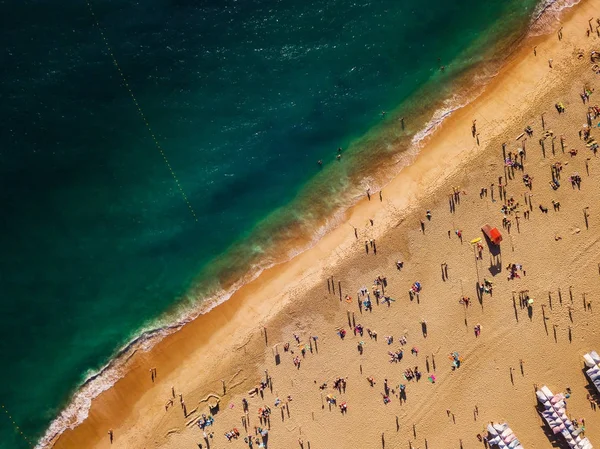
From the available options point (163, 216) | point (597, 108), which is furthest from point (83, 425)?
point (597, 108)

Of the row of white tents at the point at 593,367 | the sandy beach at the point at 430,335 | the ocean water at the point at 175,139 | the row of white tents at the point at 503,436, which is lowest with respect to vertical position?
the row of white tents at the point at 503,436

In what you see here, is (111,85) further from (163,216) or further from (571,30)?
(571,30)

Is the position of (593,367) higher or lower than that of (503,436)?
higher

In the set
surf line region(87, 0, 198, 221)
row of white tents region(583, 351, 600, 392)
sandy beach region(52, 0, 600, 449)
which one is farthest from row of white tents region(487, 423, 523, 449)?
surf line region(87, 0, 198, 221)

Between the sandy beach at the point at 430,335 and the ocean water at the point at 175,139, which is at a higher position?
the ocean water at the point at 175,139

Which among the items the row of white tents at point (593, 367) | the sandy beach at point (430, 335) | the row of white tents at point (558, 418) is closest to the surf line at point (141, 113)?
the sandy beach at point (430, 335)

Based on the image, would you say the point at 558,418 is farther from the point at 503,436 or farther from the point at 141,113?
the point at 141,113

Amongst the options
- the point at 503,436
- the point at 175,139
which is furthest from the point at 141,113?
the point at 503,436

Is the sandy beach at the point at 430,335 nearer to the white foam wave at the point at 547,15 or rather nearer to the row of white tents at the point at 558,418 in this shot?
the row of white tents at the point at 558,418
